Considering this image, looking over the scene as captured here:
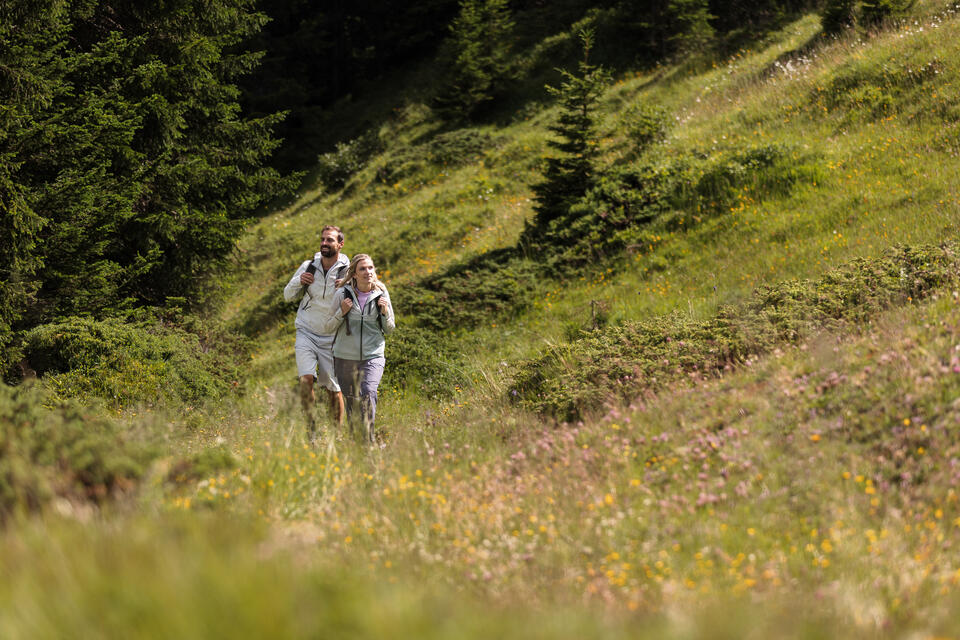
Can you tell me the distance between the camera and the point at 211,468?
3742 mm

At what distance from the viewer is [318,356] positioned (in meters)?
7.04

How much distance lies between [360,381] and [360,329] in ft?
1.66

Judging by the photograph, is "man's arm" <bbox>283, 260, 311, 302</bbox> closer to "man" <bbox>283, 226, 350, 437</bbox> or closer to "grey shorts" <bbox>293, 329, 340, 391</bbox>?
"man" <bbox>283, 226, 350, 437</bbox>

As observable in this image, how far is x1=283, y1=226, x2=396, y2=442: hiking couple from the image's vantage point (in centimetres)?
684

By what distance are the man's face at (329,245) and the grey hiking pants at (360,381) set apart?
3.44 feet

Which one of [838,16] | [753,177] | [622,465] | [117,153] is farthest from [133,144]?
[838,16]

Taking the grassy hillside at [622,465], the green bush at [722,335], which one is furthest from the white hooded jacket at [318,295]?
the green bush at [722,335]

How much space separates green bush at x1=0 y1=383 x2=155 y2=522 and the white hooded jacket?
3.20m

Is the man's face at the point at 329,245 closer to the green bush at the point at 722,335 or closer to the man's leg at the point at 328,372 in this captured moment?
the man's leg at the point at 328,372

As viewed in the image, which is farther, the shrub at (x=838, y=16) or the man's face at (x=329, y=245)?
the shrub at (x=838, y=16)

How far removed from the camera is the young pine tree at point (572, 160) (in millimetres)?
12242

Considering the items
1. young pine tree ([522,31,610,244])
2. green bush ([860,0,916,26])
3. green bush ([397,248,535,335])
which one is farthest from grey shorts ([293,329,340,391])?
green bush ([860,0,916,26])

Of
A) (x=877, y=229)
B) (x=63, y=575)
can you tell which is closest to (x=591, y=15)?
(x=877, y=229)

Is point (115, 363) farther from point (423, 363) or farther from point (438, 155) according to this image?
point (438, 155)
